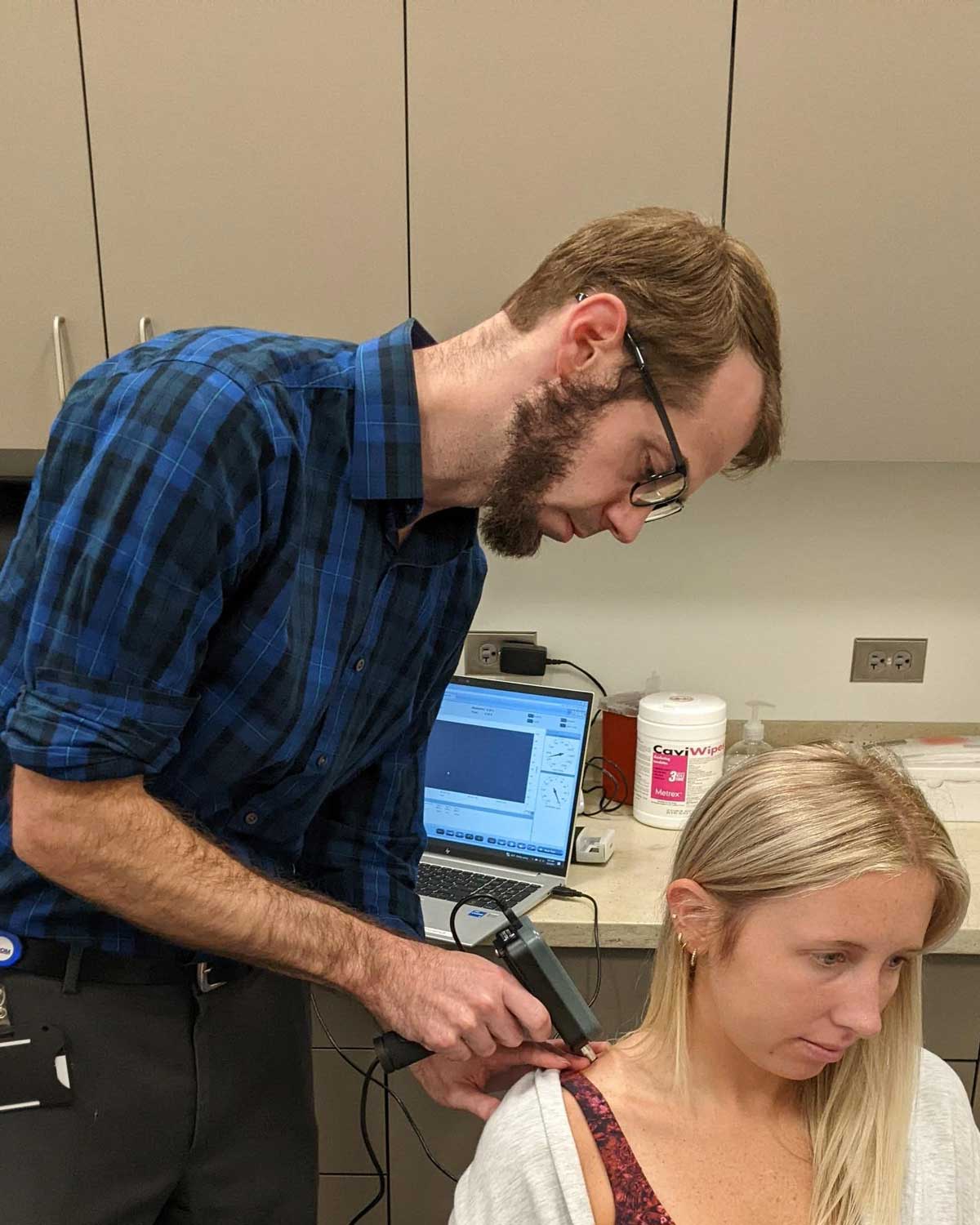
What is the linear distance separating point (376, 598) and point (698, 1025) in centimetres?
56

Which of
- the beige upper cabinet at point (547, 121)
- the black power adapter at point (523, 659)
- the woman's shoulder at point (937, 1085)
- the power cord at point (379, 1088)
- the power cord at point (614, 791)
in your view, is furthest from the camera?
the black power adapter at point (523, 659)

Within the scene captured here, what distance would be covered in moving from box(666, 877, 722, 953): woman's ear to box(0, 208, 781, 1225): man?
187mm

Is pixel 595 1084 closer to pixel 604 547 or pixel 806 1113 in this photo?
pixel 806 1113

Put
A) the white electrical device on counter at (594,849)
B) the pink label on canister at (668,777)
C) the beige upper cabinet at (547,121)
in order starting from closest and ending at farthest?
the beige upper cabinet at (547,121)
the white electrical device on counter at (594,849)
the pink label on canister at (668,777)

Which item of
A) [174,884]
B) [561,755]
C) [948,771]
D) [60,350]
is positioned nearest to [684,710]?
[561,755]

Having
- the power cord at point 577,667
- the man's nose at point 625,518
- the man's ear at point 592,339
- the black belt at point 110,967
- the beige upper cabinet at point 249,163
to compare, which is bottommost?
the power cord at point 577,667

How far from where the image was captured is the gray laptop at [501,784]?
160 cm

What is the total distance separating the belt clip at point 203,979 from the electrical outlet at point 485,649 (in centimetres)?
104

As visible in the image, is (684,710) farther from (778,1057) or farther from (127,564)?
(127,564)

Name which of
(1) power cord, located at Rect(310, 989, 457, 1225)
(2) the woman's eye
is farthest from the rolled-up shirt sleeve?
(1) power cord, located at Rect(310, 989, 457, 1225)

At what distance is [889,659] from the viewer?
6.54 ft

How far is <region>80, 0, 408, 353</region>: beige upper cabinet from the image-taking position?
4.66 ft

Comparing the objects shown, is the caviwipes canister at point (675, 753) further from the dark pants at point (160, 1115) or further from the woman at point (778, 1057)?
the dark pants at point (160, 1115)

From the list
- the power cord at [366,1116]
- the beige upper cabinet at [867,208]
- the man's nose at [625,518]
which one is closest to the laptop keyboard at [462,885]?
the power cord at [366,1116]
